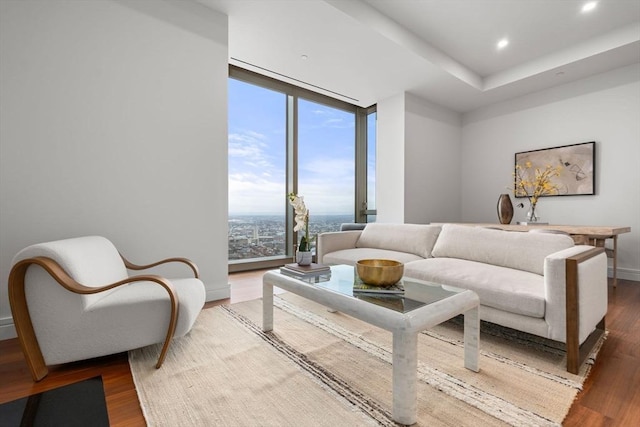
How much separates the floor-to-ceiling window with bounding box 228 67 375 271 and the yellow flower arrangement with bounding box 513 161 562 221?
231cm

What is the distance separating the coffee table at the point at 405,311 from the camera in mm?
1189

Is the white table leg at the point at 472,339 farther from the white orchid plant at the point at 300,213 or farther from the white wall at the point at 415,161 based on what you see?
the white wall at the point at 415,161

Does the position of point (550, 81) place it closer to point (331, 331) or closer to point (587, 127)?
point (587, 127)

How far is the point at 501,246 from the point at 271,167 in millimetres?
3238

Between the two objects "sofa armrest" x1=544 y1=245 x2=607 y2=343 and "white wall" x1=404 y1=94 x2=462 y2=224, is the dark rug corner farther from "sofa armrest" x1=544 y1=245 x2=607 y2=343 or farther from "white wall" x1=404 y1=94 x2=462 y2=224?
"white wall" x1=404 y1=94 x2=462 y2=224

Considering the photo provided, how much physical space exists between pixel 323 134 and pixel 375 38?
209cm

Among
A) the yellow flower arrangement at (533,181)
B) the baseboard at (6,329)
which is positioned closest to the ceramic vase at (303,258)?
the baseboard at (6,329)

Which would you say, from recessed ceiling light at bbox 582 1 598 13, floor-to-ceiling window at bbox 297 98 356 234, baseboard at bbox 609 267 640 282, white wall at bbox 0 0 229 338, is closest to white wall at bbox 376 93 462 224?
floor-to-ceiling window at bbox 297 98 356 234

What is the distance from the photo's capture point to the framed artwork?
402 centimetres

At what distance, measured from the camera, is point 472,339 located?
5.19 feet

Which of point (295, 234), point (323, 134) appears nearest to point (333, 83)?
point (323, 134)

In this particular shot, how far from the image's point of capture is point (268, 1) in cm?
267

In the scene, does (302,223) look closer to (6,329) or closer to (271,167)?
(6,329)

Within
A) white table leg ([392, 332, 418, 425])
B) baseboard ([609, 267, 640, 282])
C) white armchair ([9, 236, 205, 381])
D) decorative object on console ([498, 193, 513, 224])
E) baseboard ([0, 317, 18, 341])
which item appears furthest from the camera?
decorative object on console ([498, 193, 513, 224])
